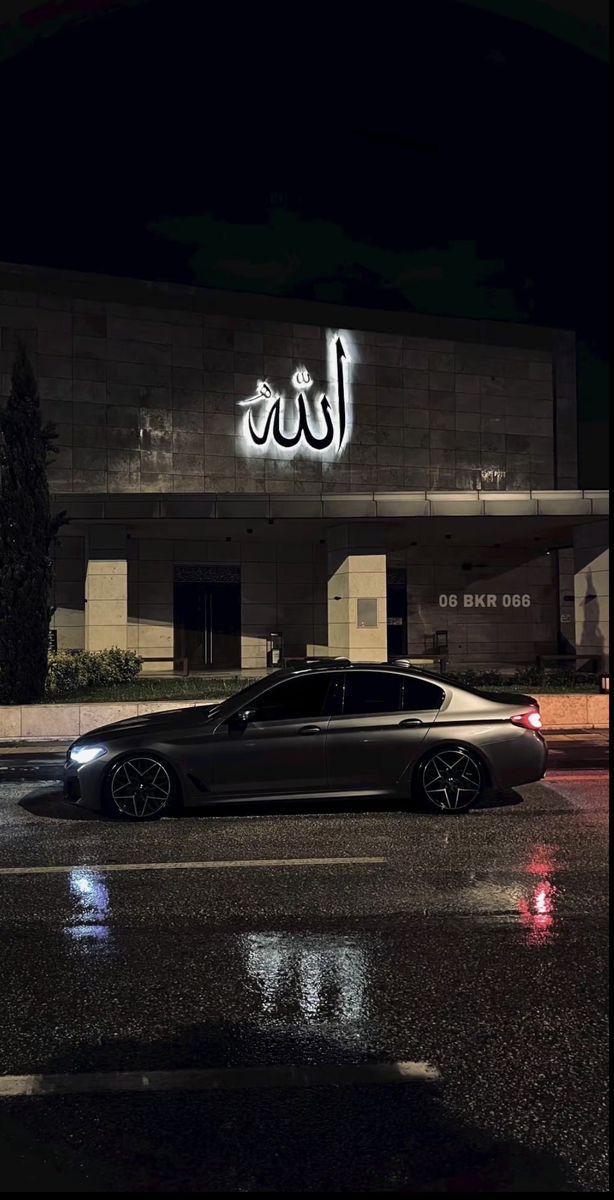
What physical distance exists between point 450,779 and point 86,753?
12.0ft

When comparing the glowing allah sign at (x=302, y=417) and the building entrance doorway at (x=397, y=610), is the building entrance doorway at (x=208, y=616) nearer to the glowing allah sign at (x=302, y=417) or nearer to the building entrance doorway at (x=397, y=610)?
the glowing allah sign at (x=302, y=417)

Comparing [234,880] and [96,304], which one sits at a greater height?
[96,304]

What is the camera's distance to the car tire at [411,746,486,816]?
8.46 metres

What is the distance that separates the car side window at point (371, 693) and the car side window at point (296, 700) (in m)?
0.23

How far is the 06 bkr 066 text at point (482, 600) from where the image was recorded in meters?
31.0

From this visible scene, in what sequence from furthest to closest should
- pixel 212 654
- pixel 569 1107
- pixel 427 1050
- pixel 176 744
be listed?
1. pixel 212 654
2. pixel 176 744
3. pixel 427 1050
4. pixel 569 1107

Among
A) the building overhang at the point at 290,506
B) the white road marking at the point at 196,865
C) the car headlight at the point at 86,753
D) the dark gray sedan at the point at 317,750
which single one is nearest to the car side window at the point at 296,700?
the dark gray sedan at the point at 317,750

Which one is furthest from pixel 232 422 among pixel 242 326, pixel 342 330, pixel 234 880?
pixel 234 880

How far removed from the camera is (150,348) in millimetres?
27719

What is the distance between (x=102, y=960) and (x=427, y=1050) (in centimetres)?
199

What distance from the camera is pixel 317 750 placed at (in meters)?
8.28

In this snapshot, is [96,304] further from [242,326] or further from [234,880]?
[234,880]

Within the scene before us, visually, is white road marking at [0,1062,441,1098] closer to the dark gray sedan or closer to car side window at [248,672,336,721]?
the dark gray sedan

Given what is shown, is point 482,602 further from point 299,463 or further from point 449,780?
point 449,780
